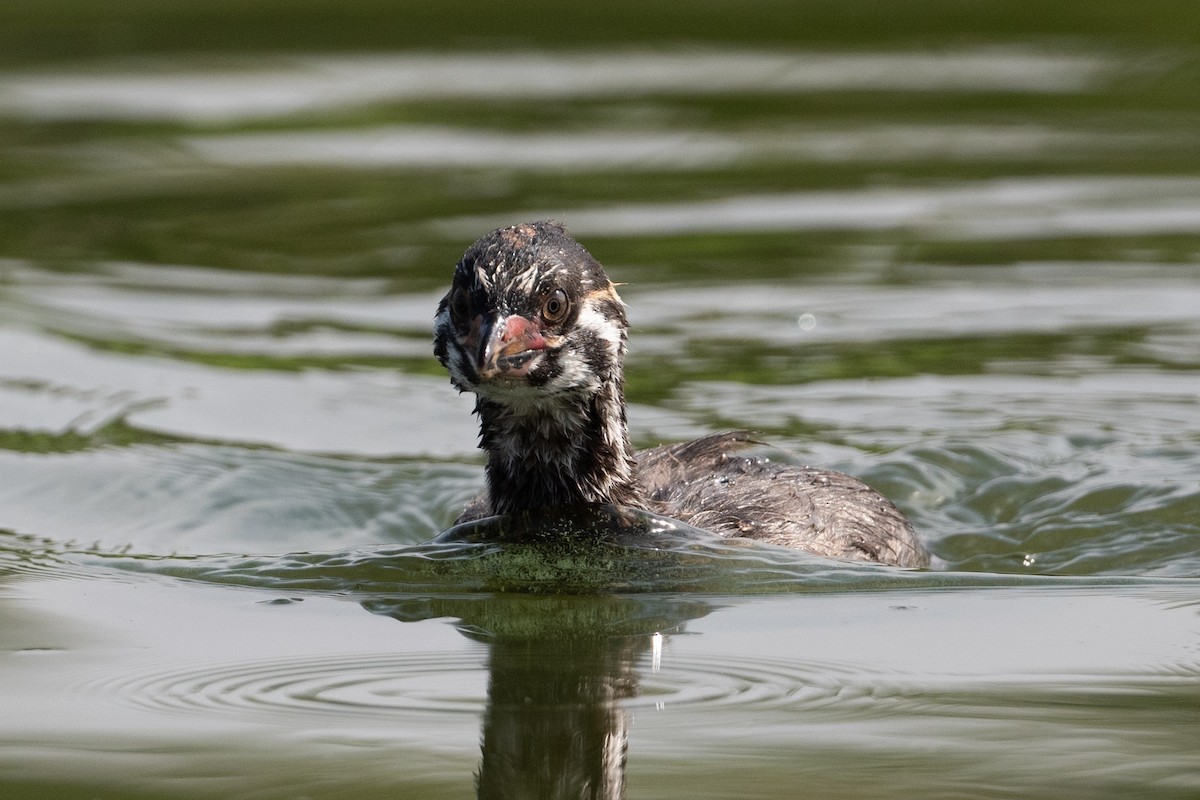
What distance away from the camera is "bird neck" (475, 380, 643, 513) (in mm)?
8195

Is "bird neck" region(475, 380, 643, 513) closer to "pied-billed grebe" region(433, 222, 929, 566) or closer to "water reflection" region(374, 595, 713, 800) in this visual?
"pied-billed grebe" region(433, 222, 929, 566)

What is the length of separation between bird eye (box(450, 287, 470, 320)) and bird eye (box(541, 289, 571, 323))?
0.31 metres

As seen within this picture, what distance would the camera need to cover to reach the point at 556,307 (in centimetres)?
777

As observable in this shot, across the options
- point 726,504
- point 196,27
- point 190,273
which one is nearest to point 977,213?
point 190,273

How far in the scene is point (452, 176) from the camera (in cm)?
1662

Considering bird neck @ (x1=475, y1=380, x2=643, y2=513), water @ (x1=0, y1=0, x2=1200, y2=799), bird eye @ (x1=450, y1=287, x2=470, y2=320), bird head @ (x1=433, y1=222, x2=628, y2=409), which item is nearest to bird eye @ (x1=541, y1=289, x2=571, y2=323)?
bird head @ (x1=433, y1=222, x2=628, y2=409)

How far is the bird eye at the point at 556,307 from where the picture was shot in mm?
7727

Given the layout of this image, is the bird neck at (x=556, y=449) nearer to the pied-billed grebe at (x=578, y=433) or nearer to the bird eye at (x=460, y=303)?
the pied-billed grebe at (x=578, y=433)

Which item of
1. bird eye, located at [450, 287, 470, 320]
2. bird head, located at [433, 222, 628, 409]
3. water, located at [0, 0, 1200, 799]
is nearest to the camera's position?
water, located at [0, 0, 1200, 799]

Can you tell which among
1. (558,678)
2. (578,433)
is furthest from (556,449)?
(558,678)

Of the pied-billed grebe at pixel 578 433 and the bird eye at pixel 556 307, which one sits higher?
the bird eye at pixel 556 307

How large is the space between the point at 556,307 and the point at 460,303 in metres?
0.39

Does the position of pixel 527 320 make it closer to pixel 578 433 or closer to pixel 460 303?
pixel 460 303

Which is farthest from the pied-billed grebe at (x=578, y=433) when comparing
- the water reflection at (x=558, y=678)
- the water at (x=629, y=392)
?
the water reflection at (x=558, y=678)
